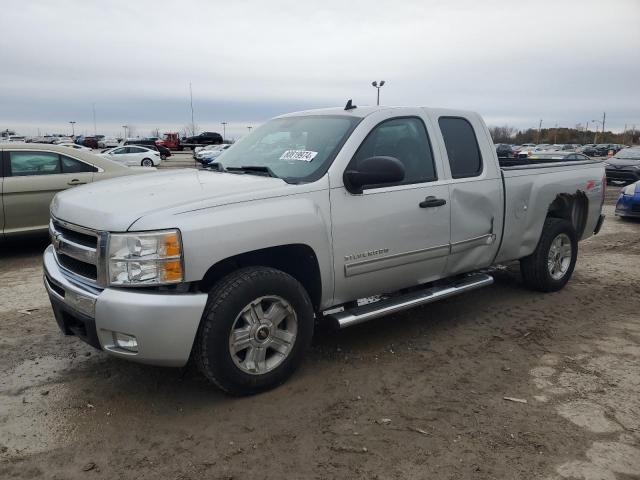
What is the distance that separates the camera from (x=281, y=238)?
336 centimetres

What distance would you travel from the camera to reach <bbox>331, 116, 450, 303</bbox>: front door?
3.71m

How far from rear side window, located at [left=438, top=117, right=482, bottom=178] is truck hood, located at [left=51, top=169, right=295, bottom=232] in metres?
1.69

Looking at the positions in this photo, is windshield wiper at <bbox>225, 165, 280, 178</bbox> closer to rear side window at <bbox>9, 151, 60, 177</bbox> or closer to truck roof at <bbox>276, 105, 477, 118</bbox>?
truck roof at <bbox>276, 105, 477, 118</bbox>

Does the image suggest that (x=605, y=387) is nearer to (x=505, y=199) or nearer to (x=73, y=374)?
(x=505, y=199)

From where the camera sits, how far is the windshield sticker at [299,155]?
12.7 ft

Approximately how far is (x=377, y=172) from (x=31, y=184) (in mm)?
5677

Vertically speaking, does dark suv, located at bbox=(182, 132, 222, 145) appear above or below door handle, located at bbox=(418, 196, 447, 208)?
above

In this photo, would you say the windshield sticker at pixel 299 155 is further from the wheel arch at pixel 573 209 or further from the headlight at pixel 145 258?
the wheel arch at pixel 573 209

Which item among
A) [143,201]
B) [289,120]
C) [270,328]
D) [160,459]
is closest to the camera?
[160,459]

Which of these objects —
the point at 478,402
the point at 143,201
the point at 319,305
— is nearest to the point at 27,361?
the point at 143,201

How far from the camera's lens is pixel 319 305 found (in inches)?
148

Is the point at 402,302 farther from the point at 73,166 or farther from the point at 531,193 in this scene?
the point at 73,166

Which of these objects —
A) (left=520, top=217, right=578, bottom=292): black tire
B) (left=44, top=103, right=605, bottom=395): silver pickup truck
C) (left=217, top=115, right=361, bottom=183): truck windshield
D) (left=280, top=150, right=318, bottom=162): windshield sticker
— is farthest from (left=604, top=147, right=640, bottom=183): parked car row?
(left=280, top=150, right=318, bottom=162): windshield sticker

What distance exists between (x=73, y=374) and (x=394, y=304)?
2.34m
